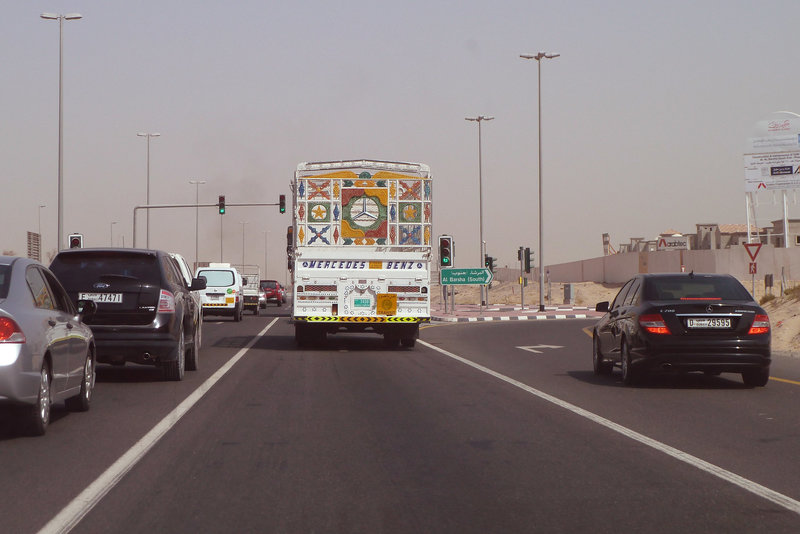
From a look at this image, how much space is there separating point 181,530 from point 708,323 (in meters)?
9.58

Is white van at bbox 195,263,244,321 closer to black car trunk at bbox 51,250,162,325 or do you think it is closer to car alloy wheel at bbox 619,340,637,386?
black car trunk at bbox 51,250,162,325

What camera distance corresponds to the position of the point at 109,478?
7.60 meters

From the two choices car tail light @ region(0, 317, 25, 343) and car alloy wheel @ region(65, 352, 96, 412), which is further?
car alloy wheel @ region(65, 352, 96, 412)

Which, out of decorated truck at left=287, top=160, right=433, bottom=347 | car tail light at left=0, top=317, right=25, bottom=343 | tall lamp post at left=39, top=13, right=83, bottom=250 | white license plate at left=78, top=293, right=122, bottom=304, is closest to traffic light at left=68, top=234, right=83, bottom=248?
tall lamp post at left=39, top=13, right=83, bottom=250

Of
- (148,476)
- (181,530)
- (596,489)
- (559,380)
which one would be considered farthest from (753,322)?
(181,530)

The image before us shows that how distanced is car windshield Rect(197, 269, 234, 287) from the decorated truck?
58.7 feet

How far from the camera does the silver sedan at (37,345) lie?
905 centimetres

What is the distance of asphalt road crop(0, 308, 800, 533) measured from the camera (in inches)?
252

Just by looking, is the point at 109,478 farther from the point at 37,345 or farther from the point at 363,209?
the point at 363,209

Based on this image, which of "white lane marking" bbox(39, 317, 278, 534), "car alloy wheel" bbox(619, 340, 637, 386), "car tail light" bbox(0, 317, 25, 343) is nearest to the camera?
"white lane marking" bbox(39, 317, 278, 534)

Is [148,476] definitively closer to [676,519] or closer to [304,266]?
[676,519]

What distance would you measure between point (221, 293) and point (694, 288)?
2820 centimetres

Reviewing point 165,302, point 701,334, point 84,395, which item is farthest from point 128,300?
point 701,334

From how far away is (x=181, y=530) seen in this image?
600 cm
